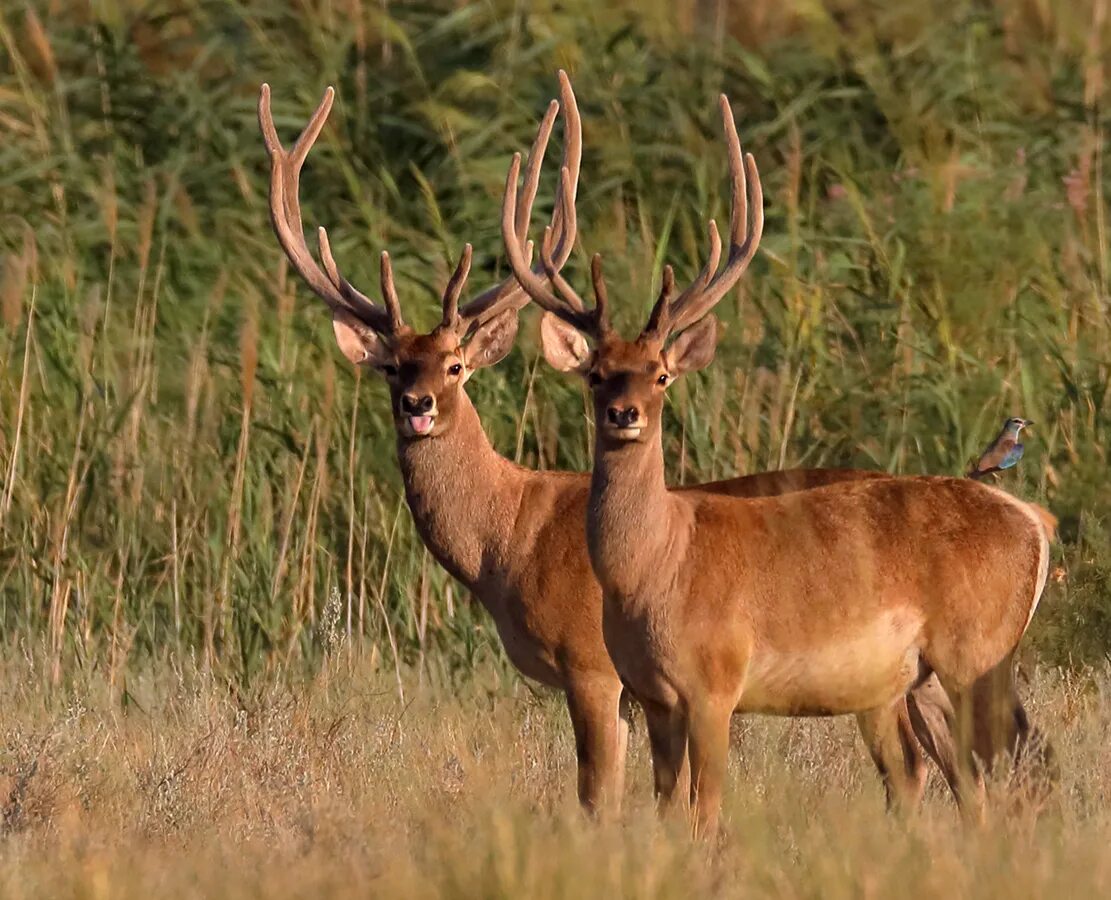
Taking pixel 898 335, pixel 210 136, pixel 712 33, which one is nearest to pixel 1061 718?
pixel 898 335

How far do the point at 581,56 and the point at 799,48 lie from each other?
1.19m

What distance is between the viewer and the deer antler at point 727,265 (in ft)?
21.3

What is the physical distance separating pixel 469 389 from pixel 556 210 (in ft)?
5.58

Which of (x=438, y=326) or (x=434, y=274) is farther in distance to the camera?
(x=434, y=274)

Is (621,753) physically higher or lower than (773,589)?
lower

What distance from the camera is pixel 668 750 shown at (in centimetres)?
623

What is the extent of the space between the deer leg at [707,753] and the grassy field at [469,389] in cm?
15

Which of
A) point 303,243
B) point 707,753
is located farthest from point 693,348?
point 303,243

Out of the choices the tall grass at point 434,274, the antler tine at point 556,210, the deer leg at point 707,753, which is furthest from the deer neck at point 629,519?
the tall grass at point 434,274

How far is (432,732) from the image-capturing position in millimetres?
7410

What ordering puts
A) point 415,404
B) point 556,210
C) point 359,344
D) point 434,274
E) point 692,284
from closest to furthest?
point 692,284, point 415,404, point 359,344, point 556,210, point 434,274

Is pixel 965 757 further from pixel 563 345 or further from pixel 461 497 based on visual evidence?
pixel 461 497

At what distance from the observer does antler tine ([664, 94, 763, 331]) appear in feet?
21.9

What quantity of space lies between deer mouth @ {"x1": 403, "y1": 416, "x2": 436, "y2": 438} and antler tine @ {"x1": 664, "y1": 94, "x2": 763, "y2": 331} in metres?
0.90
